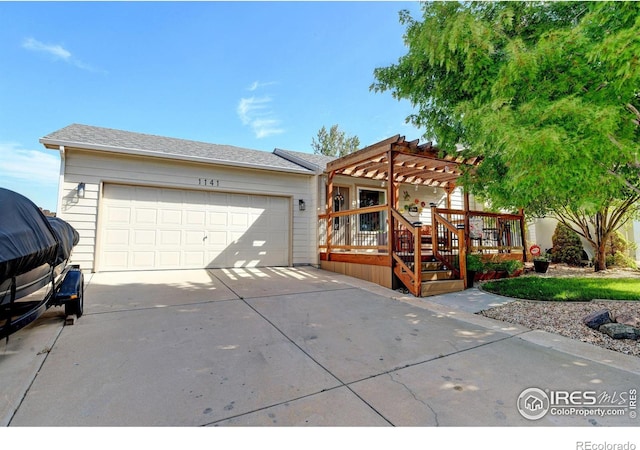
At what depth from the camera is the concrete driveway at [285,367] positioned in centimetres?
181

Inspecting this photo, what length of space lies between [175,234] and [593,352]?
7887 millimetres

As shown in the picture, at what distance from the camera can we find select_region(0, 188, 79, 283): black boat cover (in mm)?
2084

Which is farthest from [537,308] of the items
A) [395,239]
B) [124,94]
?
[124,94]

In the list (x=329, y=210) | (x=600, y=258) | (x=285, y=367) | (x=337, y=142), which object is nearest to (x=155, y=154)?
(x=329, y=210)

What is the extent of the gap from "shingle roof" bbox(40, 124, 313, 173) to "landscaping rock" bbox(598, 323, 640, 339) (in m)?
7.00

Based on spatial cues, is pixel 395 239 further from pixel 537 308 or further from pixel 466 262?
pixel 537 308

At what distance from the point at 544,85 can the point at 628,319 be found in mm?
3094

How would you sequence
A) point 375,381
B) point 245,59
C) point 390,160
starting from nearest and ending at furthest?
1. point 375,381
2. point 390,160
3. point 245,59

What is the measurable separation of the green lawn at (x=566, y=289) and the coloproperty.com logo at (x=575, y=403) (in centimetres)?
331

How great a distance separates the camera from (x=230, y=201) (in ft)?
26.0

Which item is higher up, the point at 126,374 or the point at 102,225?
the point at 102,225

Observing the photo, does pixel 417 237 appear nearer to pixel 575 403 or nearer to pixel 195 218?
pixel 575 403

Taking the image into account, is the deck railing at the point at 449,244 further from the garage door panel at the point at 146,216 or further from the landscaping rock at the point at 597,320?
the garage door panel at the point at 146,216

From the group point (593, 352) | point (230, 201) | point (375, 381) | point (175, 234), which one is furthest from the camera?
point (230, 201)
